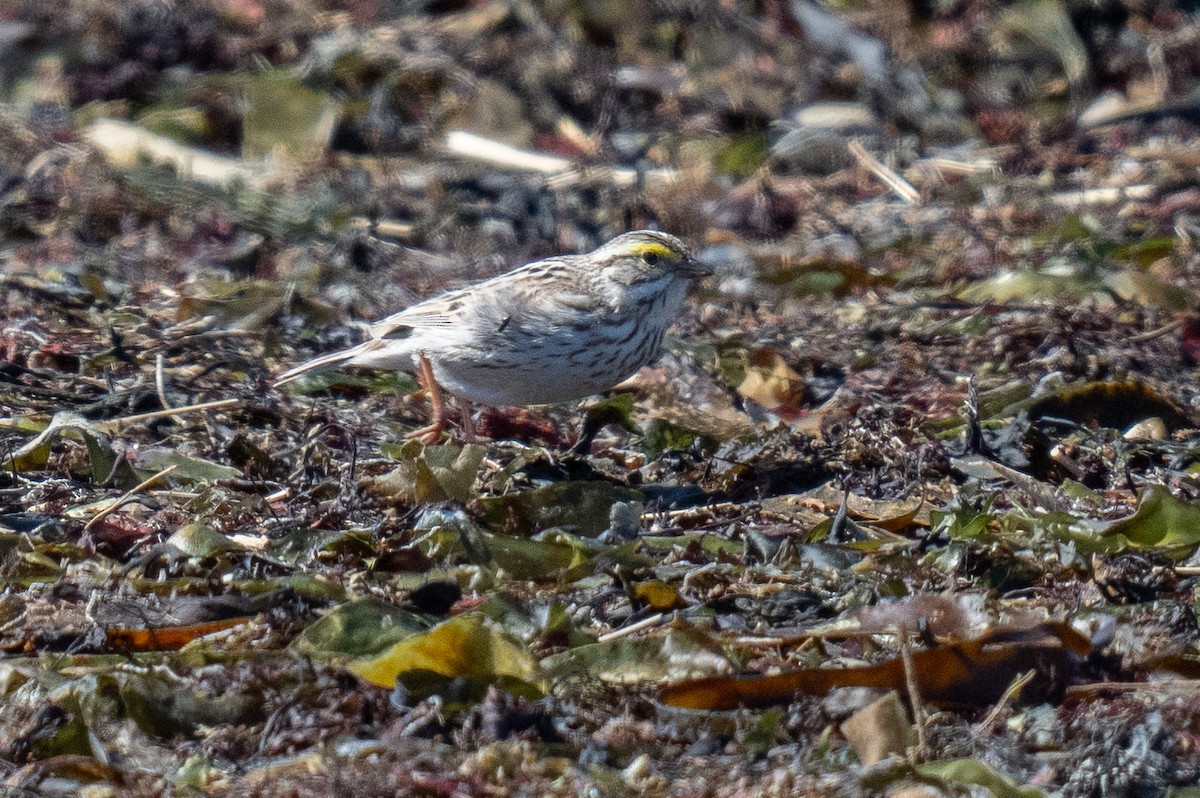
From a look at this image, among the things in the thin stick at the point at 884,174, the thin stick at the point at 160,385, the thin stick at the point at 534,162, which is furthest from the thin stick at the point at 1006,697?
the thin stick at the point at 534,162

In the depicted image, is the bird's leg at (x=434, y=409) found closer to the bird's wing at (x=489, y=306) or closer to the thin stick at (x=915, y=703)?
the bird's wing at (x=489, y=306)

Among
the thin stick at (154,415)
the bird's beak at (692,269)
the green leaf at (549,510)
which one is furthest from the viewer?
the bird's beak at (692,269)

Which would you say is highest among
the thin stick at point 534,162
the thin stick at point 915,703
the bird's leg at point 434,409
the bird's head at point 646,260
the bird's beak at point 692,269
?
the thin stick at point 915,703

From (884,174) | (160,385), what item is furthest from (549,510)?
(884,174)

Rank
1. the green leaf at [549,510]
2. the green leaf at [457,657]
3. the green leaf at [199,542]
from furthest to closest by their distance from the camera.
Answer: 1. the green leaf at [549,510]
2. the green leaf at [199,542]
3. the green leaf at [457,657]

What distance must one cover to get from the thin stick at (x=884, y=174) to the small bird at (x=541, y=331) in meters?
3.11

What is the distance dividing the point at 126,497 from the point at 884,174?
5616 millimetres

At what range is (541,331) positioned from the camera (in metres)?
5.71

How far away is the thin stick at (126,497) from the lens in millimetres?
4566

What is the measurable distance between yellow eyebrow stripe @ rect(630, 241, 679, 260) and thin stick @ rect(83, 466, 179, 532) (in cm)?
196

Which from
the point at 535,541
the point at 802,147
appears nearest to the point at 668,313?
the point at 535,541

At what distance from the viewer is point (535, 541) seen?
180 inches

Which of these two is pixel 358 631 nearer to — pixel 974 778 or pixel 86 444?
pixel 974 778

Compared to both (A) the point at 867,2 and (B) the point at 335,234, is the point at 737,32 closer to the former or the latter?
(A) the point at 867,2
